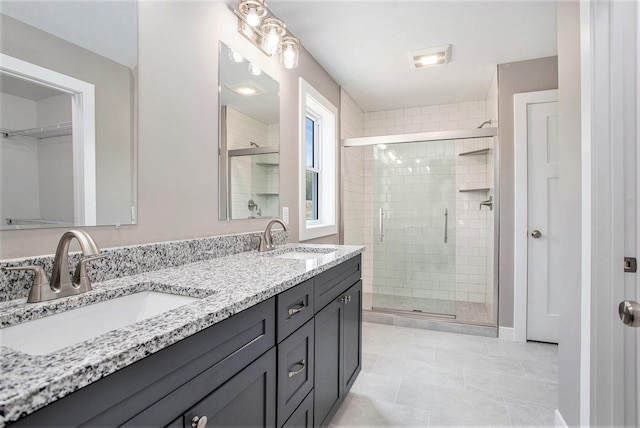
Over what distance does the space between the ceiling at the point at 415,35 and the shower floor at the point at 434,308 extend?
2292 millimetres

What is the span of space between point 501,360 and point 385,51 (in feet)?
8.53

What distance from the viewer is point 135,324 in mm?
667

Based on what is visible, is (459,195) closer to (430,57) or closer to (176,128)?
(430,57)

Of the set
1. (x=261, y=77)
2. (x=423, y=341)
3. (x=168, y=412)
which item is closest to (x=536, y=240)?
(x=423, y=341)

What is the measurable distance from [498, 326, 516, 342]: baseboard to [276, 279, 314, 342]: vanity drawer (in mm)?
2333

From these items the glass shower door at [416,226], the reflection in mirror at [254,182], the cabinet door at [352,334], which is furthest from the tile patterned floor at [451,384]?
the reflection in mirror at [254,182]

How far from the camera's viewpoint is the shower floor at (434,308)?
314 centimetres

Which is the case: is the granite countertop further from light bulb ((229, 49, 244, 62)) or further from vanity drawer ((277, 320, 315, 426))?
light bulb ((229, 49, 244, 62))

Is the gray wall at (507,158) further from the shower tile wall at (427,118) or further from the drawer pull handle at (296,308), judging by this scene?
the drawer pull handle at (296,308)

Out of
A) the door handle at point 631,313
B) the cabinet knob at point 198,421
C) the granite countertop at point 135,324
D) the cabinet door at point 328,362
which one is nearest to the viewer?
the granite countertop at point 135,324

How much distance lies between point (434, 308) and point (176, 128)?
293cm

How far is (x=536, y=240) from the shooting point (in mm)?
2773

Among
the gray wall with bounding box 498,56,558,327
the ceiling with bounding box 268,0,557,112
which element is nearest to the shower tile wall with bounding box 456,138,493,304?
the gray wall with bounding box 498,56,558,327

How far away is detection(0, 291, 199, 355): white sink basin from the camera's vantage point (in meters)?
Answer: 0.73
